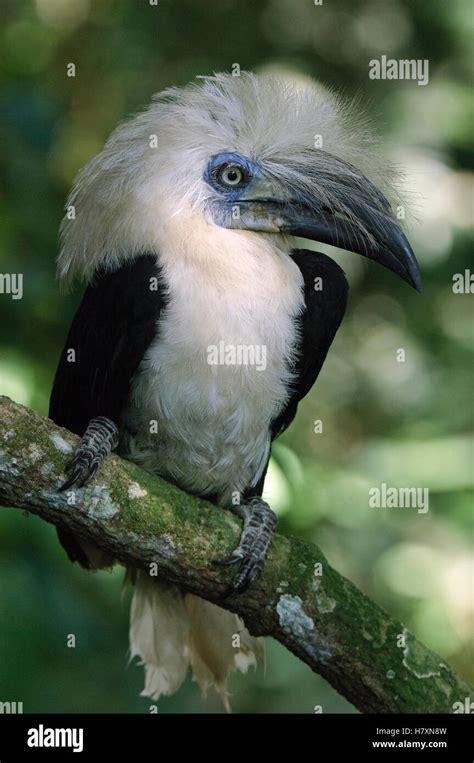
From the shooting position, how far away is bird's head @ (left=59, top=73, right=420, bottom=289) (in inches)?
140

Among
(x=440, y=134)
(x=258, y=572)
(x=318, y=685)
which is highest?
(x=440, y=134)

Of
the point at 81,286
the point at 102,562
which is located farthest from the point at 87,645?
the point at 81,286

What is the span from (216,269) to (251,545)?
0.95 meters

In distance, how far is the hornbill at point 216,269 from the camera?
11.3 ft

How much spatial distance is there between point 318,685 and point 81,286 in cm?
272

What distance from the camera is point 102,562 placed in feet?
13.2

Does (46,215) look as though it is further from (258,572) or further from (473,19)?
(473,19)

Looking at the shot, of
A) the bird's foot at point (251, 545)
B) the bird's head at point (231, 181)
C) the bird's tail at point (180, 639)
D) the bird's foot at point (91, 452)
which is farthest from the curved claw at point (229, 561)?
the bird's head at point (231, 181)

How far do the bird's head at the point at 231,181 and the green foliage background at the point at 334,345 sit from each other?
1.86ft
